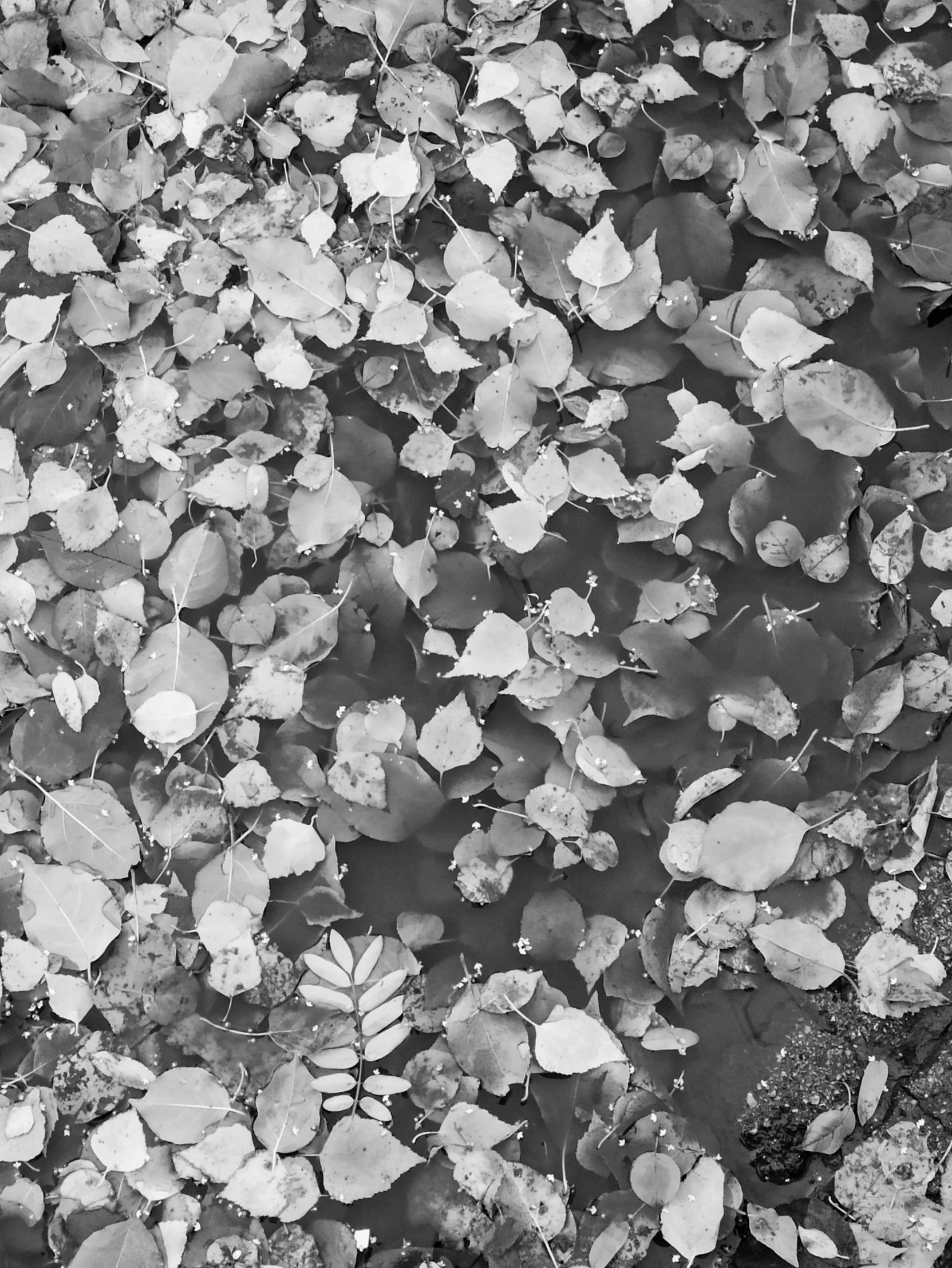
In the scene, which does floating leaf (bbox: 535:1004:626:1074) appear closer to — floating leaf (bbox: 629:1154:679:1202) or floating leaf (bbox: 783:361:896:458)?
floating leaf (bbox: 629:1154:679:1202)

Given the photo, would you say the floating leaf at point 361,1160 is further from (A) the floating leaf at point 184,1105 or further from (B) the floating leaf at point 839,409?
(B) the floating leaf at point 839,409

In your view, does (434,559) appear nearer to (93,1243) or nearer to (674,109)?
(674,109)

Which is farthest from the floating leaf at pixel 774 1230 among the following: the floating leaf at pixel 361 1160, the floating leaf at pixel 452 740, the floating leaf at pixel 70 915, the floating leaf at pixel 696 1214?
the floating leaf at pixel 70 915

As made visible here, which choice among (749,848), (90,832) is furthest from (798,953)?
(90,832)

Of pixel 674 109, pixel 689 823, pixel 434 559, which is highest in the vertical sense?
pixel 674 109

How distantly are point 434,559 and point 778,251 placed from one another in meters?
0.41

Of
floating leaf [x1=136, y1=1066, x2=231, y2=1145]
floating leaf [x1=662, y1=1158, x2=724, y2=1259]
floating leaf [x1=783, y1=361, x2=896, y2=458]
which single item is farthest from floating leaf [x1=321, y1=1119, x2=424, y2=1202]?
floating leaf [x1=783, y1=361, x2=896, y2=458]

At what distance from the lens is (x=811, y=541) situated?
0.81 metres

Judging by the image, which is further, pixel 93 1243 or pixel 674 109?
pixel 674 109

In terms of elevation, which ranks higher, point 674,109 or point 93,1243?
point 674,109

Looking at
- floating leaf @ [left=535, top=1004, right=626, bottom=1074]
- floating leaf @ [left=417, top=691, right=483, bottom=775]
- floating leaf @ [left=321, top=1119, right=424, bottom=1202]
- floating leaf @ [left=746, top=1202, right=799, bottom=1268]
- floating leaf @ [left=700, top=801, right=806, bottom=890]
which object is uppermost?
floating leaf @ [left=417, top=691, right=483, bottom=775]

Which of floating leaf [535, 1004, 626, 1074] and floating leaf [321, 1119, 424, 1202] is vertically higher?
floating leaf [535, 1004, 626, 1074]

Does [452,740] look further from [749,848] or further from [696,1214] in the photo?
→ [696,1214]

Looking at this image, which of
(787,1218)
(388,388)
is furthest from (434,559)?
(787,1218)
